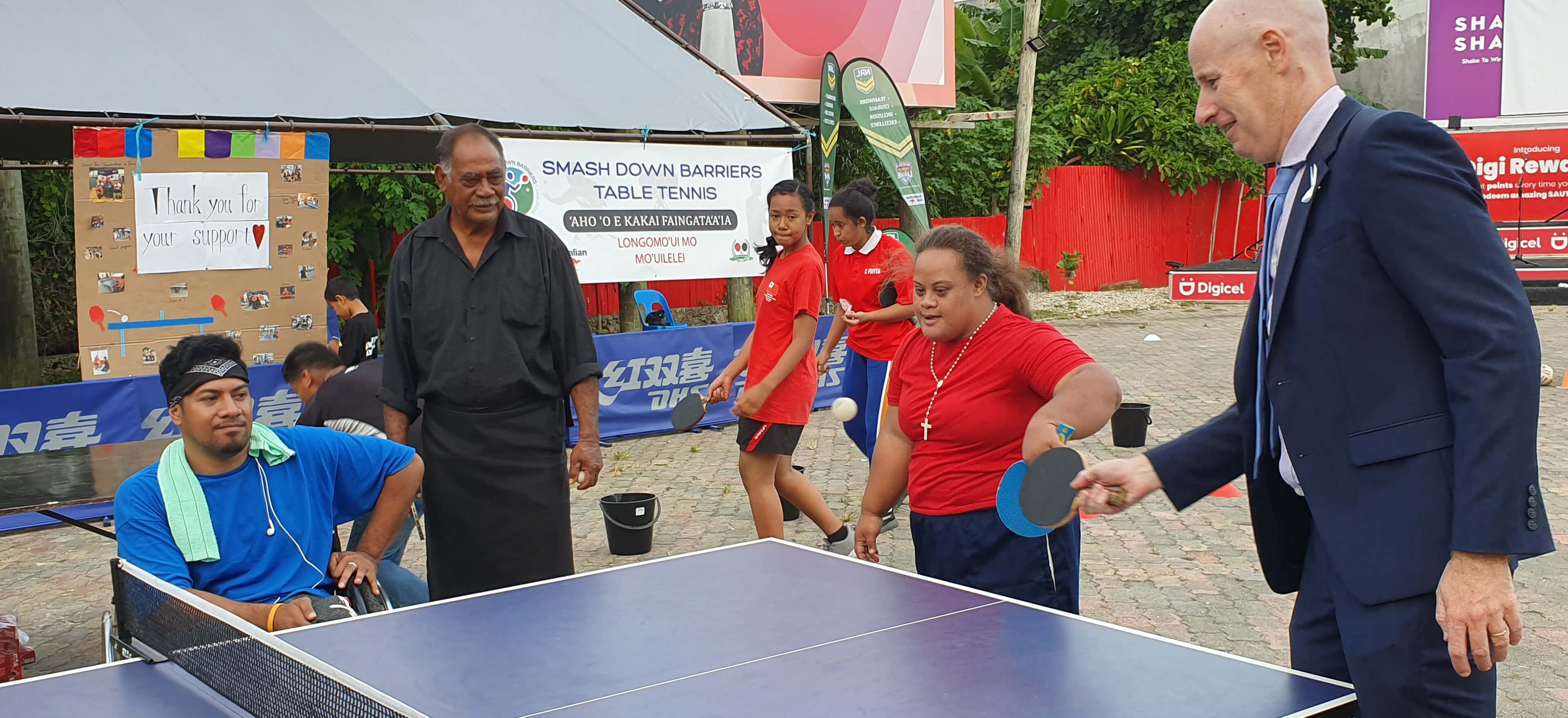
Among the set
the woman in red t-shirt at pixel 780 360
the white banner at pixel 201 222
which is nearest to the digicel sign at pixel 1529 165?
the woman in red t-shirt at pixel 780 360

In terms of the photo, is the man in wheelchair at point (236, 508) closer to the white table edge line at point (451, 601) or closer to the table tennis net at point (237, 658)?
the white table edge line at point (451, 601)

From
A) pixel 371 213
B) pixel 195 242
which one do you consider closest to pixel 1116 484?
pixel 195 242

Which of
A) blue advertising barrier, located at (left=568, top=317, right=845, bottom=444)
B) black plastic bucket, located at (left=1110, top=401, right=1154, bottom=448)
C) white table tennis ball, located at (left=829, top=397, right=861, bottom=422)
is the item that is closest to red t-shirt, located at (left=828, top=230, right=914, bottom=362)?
white table tennis ball, located at (left=829, top=397, right=861, bottom=422)

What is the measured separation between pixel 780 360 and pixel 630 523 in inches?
56.0

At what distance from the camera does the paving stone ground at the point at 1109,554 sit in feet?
16.8

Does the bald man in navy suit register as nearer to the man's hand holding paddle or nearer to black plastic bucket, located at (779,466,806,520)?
the man's hand holding paddle

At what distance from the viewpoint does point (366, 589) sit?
375 centimetres

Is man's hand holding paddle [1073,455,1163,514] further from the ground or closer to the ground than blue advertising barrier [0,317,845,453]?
further from the ground

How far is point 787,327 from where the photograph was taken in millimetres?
5980

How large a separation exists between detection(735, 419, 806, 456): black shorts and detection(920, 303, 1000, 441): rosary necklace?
2.30m

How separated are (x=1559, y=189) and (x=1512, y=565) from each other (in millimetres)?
28926

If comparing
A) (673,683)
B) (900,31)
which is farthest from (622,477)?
(900,31)

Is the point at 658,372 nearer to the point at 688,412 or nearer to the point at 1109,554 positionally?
the point at 688,412

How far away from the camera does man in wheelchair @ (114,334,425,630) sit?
3434 mm
